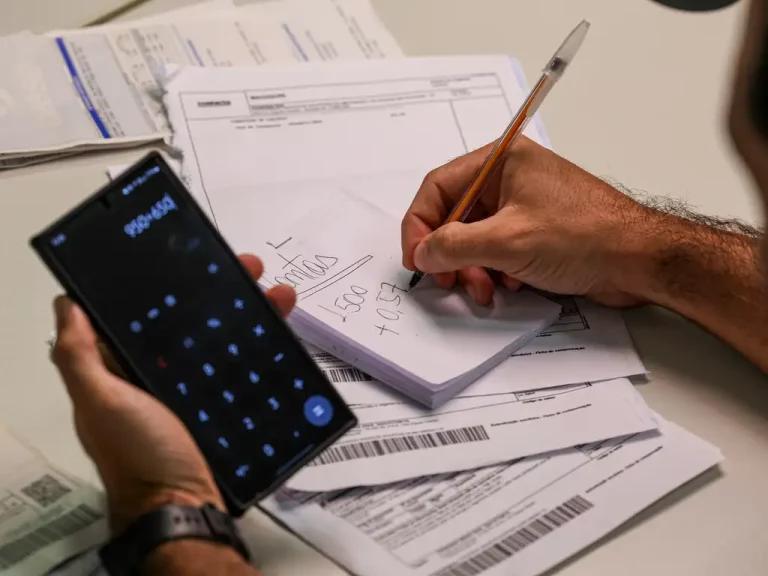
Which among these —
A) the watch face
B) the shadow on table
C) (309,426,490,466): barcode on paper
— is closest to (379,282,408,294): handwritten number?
(309,426,490,466): barcode on paper

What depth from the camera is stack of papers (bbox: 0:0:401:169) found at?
0.70 m

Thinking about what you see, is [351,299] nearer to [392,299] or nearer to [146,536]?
[392,299]

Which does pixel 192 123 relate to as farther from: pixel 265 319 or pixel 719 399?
pixel 719 399

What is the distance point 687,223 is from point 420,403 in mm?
288

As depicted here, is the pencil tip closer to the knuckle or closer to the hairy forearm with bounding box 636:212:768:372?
the knuckle

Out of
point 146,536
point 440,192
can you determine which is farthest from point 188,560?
point 440,192

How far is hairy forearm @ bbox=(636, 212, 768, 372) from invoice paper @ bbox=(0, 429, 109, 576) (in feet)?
1.41

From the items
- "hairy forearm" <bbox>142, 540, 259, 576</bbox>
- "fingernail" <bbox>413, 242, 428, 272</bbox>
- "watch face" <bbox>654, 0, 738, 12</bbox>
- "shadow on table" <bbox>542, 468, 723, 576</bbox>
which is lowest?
"shadow on table" <bbox>542, 468, 723, 576</bbox>

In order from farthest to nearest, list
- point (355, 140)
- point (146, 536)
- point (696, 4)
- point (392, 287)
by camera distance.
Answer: point (696, 4) < point (355, 140) < point (392, 287) < point (146, 536)

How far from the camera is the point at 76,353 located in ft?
1.41

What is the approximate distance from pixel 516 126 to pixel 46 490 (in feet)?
1.38

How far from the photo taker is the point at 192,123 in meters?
0.72

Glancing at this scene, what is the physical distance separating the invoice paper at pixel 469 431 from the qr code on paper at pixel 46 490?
5.4 inches

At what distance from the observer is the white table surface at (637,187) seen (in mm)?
512
